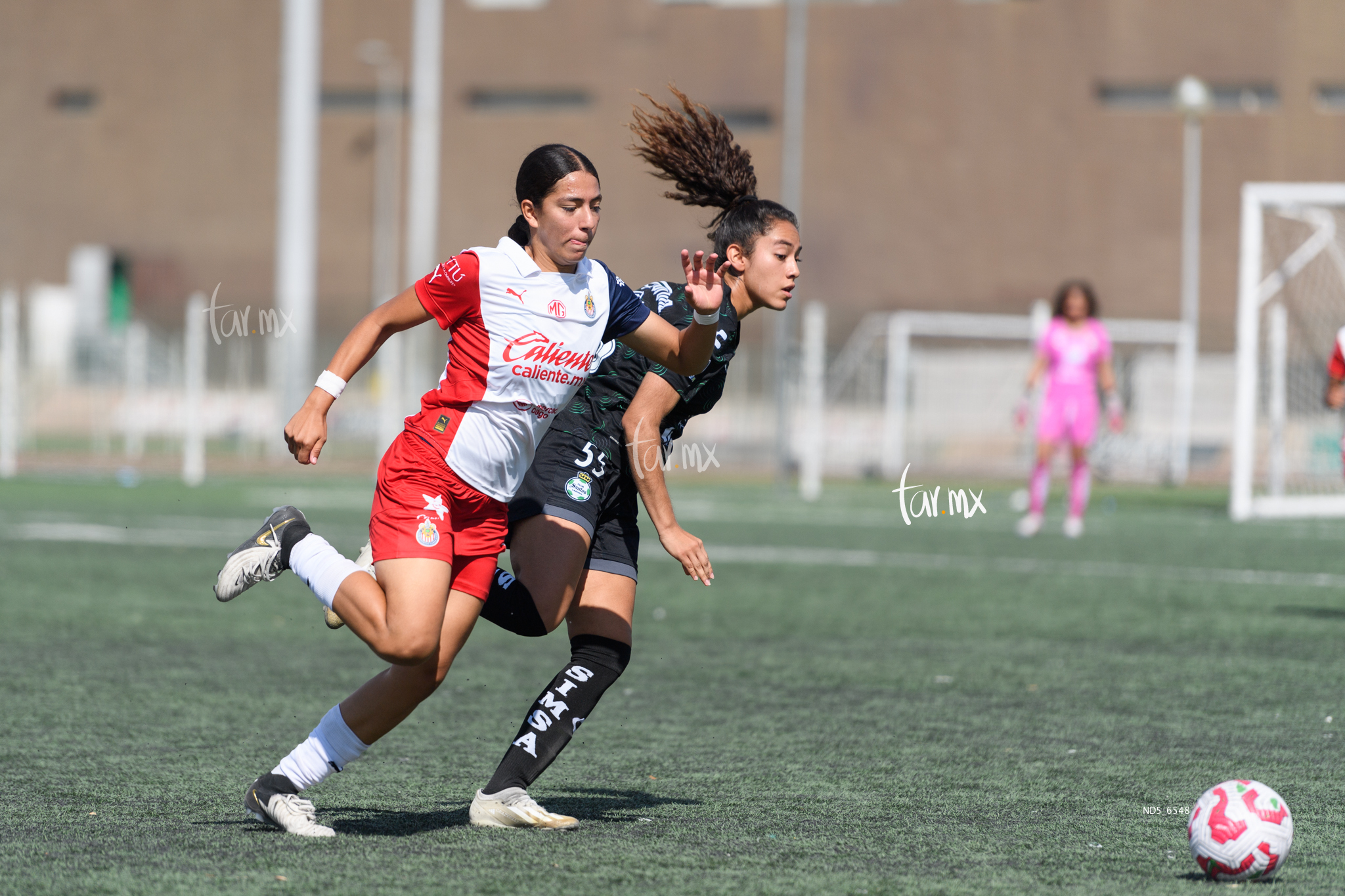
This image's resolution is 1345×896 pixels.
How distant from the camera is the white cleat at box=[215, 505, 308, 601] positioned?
458 cm

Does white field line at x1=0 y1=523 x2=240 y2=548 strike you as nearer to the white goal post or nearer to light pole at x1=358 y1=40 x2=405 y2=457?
the white goal post

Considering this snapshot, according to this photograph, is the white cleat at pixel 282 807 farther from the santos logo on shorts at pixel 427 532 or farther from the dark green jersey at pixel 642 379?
the dark green jersey at pixel 642 379

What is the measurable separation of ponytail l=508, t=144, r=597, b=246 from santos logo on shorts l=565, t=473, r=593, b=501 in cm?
80

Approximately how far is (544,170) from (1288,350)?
751 inches

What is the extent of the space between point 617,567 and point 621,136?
3851 cm

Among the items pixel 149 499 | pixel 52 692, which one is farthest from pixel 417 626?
pixel 149 499

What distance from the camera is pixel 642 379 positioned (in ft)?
16.9

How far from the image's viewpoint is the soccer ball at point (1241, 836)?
404 centimetres

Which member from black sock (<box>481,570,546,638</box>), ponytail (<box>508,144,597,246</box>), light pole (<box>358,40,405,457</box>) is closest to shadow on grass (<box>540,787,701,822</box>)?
black sock (<box>481,570,546,638</box>)

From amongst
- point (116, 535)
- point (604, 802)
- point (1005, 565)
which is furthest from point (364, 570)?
point (116, 535)

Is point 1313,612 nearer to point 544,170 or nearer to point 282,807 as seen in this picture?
point 544,170

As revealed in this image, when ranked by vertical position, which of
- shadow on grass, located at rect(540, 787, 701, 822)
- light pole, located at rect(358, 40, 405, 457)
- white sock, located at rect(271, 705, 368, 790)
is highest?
light pole, located at rect(358, 40, 405, 457)

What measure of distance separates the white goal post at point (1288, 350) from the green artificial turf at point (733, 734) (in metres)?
5.52

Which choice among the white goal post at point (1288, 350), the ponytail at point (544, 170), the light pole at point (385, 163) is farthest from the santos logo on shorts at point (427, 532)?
the light pole at point (385, 163)
